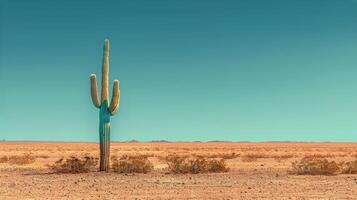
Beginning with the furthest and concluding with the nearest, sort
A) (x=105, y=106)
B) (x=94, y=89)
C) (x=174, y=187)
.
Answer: (x=105, y=106)
(x=94, y=89)
(x=174, y=187)

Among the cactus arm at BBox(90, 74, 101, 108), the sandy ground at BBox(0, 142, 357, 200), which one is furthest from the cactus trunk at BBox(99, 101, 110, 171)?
the sandy ground at BBox(0, 142, 357, 200)

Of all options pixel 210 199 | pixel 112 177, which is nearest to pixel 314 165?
pixel 112 177

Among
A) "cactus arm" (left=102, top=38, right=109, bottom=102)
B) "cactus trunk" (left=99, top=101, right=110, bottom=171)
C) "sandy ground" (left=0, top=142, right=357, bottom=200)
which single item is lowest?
"sandy ground" (left=0, top=142, right=357, bottom=200)

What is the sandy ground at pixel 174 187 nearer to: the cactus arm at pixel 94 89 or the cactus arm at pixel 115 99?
the cactus arm at pixel 115 99

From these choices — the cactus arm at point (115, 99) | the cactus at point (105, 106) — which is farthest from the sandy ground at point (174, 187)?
the cactus arm at point (115, 99)

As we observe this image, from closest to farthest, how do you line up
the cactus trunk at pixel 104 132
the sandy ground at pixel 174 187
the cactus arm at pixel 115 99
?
1. the sandy ground at pixel 174 187
2. the cactus arm at pixel 115 99
3. the cactus trunk at pixel 104 132

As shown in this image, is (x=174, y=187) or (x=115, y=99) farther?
(x=115, y=99)

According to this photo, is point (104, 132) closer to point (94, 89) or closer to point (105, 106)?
point (105, 106)

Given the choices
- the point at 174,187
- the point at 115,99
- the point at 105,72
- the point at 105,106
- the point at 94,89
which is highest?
the point at 105,72

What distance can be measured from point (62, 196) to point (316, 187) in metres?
9.40

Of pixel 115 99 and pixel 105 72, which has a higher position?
pixel 105 72

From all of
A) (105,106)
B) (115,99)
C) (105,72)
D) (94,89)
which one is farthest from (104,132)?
(105,72)

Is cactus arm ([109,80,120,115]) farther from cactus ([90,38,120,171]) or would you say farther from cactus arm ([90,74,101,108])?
cactus arm ([90,74,101,108])

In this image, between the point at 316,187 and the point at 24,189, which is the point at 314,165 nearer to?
the point at 316,187
